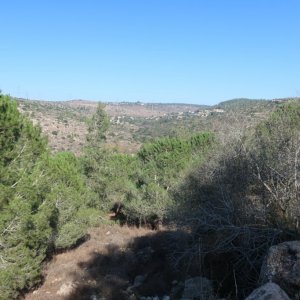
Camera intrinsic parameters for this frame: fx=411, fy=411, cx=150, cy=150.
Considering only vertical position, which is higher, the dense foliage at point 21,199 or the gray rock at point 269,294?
the gray rock at point 269,294

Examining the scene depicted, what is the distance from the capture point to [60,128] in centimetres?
10325

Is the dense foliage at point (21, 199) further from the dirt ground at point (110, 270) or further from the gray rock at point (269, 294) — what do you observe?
the gray rock at point (269, 294)

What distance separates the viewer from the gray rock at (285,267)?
18.4 feet

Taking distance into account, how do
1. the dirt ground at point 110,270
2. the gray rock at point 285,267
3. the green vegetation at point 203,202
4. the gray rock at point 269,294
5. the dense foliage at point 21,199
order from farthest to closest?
the dirt ground at point 110,270 → the dense foliage at point 21,199 → the green vegetation at point 203,202 → the gray rock at point 285,267 → the gray rock at point 269,294

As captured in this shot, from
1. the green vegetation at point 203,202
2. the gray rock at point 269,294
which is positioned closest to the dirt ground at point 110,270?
the green vegetation at point 203,202

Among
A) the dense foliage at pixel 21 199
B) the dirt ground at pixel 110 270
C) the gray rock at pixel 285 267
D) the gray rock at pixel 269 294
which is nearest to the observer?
the gray rock at pixel 269 294

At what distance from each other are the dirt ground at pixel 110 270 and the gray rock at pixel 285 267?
12346mm

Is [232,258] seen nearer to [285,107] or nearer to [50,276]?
[50,276]

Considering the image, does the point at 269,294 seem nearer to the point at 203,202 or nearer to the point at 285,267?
the point at 285,267

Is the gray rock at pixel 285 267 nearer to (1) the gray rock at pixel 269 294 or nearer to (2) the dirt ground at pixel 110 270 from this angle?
(1) the gray rock at pixel 269 294

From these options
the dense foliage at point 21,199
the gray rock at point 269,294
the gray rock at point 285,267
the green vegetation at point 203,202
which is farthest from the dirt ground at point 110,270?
the gray rock at point 269,294

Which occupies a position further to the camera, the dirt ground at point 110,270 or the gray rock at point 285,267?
the dirt ground at point 110,270

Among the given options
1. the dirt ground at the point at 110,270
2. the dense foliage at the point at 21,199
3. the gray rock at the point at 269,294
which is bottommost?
the dirt ground at the point at 110,270

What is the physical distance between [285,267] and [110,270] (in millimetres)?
18092
